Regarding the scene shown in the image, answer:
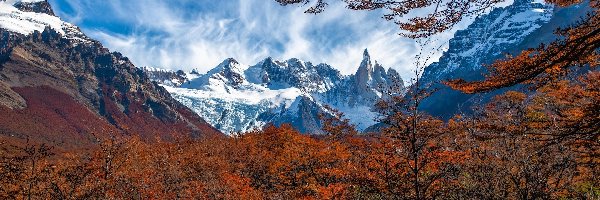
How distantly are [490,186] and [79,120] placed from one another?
669 feet

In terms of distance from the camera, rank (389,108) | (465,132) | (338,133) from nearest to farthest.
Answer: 1. (389,108)
2. (465,132)
3. (338,133)

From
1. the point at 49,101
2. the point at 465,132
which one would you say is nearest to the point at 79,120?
the point at 49,101

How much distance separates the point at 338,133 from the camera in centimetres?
5094

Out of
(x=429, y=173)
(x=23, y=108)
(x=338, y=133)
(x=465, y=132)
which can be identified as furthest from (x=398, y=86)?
(x=23, y=108)

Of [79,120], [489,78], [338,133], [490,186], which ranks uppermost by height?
[79,120]

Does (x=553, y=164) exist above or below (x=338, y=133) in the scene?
below

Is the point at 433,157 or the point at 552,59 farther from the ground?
the point at 552,59

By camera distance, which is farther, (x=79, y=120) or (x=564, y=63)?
(x=79, y=120)

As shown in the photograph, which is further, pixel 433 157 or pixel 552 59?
pixel 433 157

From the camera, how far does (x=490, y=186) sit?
16250 millimetres

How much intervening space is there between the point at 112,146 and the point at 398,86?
28.7m

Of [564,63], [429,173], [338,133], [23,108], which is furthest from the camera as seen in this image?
[23,108]

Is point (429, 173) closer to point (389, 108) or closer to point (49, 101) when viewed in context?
point (389, 108)

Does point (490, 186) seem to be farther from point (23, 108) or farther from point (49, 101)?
point (49, 101)
